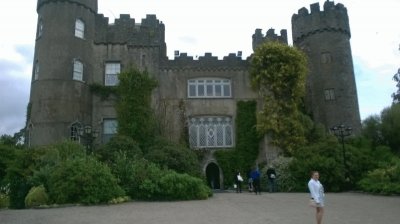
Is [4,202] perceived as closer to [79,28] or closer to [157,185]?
[157,185]

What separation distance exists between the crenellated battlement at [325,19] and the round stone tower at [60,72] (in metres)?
18.3

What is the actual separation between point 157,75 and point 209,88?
4233mm

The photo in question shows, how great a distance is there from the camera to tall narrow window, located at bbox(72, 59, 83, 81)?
97.9 ft

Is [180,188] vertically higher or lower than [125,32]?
lower

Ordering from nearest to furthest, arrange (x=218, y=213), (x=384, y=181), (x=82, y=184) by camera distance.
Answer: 1. (x=218, y=213)
2. (x=82, y=184)
3. (x=384, y=181)

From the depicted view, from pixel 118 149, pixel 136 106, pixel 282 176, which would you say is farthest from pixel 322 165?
pixel 136 106

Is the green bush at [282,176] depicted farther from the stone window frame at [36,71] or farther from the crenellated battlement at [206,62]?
the stone window frame at [36,71]

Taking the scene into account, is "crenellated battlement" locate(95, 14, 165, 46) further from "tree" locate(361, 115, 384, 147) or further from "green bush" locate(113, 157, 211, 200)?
"tree" locate(361, 115, 384, 147)

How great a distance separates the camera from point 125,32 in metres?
32.9

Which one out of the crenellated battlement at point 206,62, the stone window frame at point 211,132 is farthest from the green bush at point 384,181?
the crenellated battlement at point 206,62

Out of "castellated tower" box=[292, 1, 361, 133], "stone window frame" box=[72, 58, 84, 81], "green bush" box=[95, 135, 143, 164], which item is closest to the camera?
"green bush" box=[95, 135, 143, 164]

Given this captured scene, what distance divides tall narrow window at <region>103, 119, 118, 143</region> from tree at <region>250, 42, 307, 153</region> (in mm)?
10721

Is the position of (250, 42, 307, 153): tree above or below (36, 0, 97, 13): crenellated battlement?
below

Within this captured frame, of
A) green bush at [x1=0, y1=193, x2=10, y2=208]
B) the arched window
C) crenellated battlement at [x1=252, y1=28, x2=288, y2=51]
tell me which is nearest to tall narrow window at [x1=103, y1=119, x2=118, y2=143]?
the arched window
